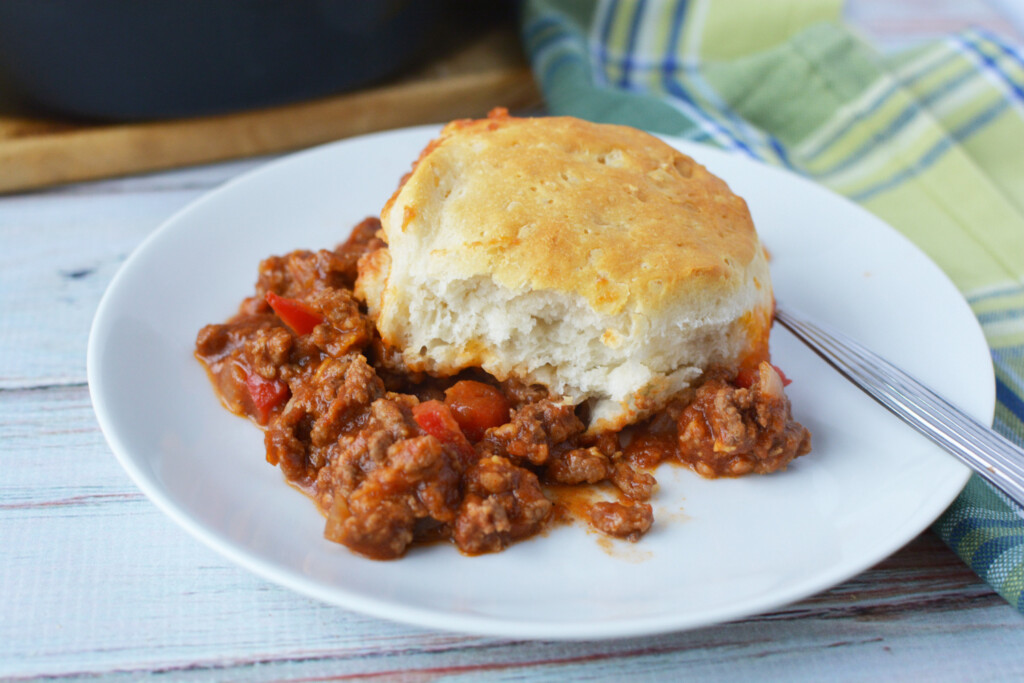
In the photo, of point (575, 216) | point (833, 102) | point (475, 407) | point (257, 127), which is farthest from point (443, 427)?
point (833, 102)

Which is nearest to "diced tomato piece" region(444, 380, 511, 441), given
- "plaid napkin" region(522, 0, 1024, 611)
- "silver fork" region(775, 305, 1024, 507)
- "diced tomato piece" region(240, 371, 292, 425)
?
"diced tomato piece" region(240, 371, 292, 425)

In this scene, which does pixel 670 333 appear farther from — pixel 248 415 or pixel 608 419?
pixel 248 415

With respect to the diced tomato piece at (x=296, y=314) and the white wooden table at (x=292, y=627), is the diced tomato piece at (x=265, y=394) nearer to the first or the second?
the diced tomato piece at (x=296, y=314)

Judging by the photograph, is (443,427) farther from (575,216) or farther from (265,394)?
(575,216)

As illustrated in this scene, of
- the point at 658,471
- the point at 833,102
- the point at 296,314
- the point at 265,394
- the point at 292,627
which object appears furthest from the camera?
the point at 833,102

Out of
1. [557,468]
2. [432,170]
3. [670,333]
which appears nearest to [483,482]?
[557,468]

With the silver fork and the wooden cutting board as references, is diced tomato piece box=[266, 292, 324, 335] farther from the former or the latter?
the wooden cutting board
